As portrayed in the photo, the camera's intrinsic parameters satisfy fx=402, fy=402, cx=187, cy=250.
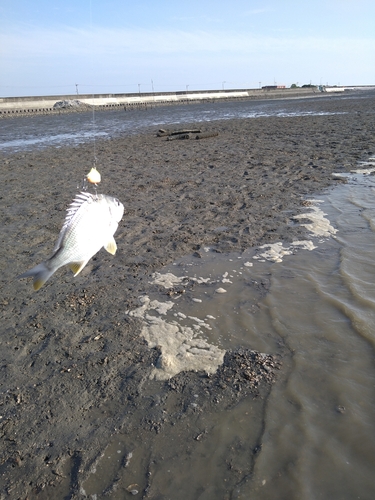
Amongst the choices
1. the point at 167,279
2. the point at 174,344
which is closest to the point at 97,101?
the point at 167,279

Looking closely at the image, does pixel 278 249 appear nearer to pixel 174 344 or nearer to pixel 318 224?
pixel 318 224

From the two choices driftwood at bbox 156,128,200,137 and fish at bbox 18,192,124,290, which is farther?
driftwood at bbox 156,128,200,137

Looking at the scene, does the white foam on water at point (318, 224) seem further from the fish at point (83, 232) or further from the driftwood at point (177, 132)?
the driftwood at point (177, 132)

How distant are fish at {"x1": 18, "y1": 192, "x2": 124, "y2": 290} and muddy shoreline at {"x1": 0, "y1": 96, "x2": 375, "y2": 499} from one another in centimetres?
163

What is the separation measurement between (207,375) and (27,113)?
6298cm

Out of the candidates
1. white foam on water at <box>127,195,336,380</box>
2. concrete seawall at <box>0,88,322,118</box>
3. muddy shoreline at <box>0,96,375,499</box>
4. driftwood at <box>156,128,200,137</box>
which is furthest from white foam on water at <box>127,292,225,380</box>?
concrete seawall at <box>0,88,322,118</box>

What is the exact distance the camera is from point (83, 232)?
2730 mm

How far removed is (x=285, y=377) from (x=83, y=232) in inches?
97.8

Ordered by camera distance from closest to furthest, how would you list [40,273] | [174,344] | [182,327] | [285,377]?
[40,273] → [285,377] → [174,344] → [182,327]

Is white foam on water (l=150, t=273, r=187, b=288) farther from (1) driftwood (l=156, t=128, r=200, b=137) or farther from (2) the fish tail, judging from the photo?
(1) driftwood (l=156, t=128, r=200, b=137)

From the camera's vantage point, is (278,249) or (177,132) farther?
(177,132)

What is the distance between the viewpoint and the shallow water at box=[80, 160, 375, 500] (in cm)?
300

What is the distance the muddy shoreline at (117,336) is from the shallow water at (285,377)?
0.06 metres

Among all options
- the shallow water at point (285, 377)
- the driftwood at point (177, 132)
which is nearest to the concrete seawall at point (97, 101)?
the driftwood at point (177, 132)
